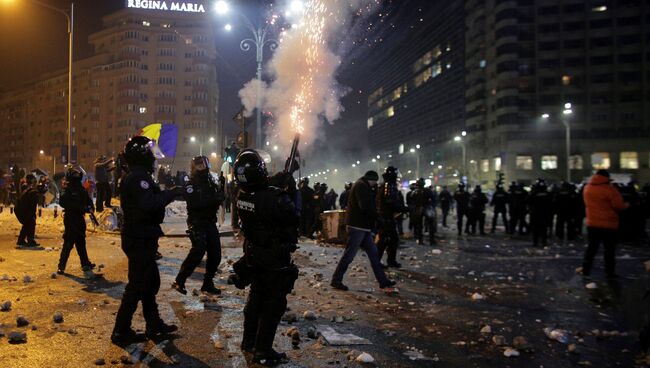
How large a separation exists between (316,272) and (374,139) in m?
141

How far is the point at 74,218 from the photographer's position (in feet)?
28.8

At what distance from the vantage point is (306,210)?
56.4ft

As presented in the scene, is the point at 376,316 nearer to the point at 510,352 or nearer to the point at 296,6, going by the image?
the point at 510,352

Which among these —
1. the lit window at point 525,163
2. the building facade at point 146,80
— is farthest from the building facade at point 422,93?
the building facade at point 146,80

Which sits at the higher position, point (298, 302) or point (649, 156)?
point (649, 156)

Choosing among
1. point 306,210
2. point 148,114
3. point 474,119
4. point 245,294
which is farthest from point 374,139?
point 245,294

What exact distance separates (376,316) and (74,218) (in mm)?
5671

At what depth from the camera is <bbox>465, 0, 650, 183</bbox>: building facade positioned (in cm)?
7206

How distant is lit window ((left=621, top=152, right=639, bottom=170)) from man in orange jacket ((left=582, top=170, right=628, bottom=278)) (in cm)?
7160

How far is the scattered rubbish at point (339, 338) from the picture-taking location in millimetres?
5180

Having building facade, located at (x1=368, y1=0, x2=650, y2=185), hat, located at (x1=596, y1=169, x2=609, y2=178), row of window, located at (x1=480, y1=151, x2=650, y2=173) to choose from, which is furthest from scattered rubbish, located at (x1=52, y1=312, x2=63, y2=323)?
row of window, located at (x1=480, y1=151, x2=650, y2=173)

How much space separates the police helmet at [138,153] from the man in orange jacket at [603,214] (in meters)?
7.70

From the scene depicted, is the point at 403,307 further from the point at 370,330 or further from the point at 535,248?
the point at 535,248

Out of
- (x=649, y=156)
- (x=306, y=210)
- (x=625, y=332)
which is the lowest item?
(x=625, y=332)
